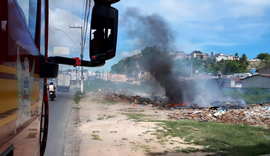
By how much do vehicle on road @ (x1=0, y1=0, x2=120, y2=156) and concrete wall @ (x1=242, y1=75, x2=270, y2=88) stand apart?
36811 millimetres

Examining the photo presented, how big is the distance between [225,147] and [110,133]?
357 centimetres

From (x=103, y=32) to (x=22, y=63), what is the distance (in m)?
0.78

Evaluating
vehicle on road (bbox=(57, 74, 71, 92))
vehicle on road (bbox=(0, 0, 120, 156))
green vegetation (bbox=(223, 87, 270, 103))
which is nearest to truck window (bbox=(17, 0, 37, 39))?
vehicle on road (bbox=(0, 0, 120, 156))

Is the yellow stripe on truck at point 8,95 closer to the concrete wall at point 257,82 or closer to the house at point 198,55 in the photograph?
the concrete wall at point 257,82

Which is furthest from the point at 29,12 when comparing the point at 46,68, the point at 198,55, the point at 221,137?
the point at 198,55

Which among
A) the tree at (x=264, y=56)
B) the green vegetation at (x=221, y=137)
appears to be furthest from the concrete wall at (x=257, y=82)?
the tree at (x=264, y=56)

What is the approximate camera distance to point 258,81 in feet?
115

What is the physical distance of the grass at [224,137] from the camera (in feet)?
21.1

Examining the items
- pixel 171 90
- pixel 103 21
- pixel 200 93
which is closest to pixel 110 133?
→ pixel 103 21

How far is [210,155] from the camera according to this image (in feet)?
19.6

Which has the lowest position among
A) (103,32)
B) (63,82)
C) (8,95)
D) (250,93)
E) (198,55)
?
(250,93)

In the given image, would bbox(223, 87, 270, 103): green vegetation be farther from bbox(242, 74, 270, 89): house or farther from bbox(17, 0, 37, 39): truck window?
bbox(17, 0, 37, 39): truck window

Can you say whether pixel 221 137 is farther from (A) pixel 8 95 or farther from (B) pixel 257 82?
(B) pixel 257 82

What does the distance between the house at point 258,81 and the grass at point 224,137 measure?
94.3 ft
